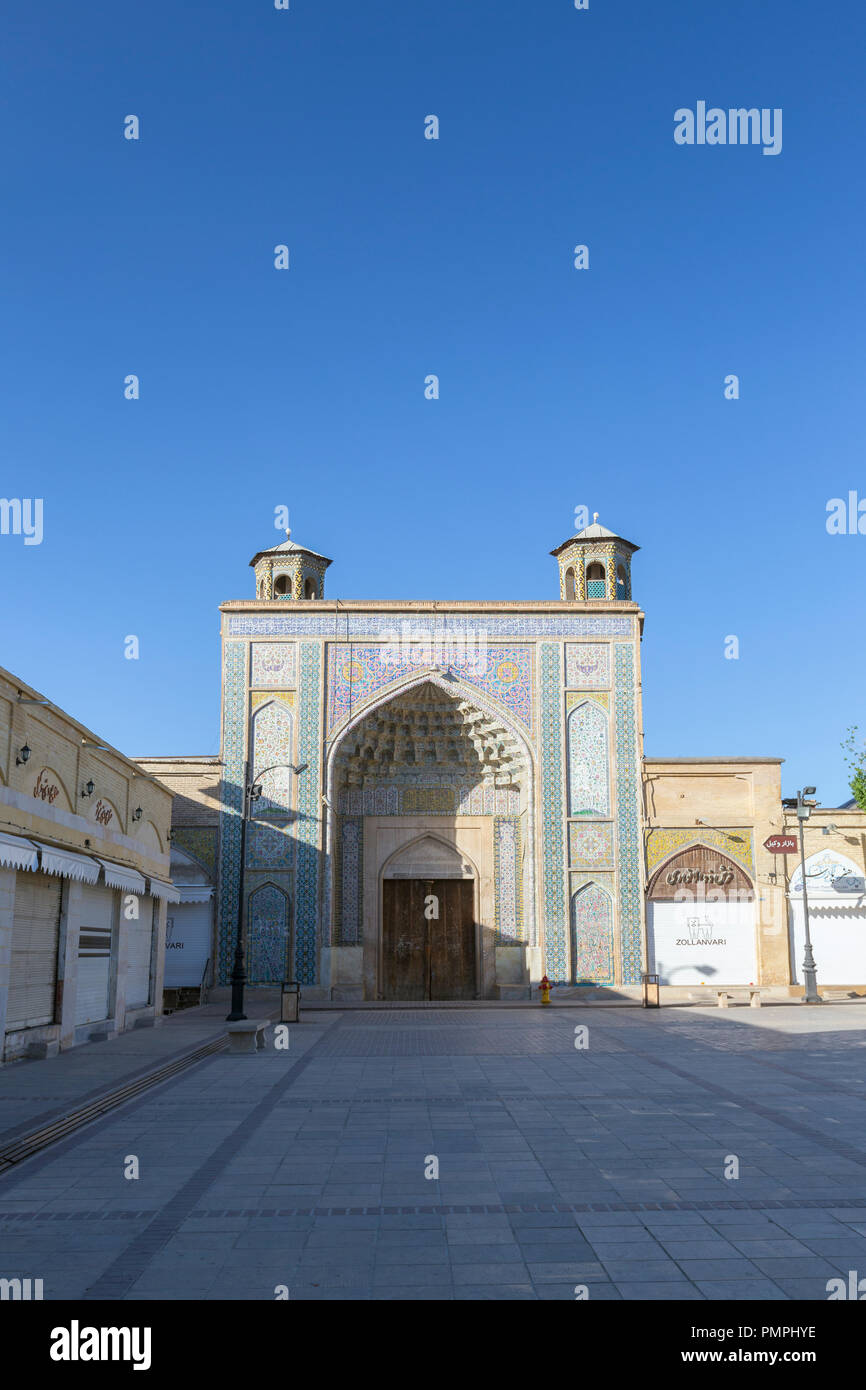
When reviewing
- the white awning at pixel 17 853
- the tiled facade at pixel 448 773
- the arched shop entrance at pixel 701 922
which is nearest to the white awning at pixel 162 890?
the tiled facade at pixel 448 773

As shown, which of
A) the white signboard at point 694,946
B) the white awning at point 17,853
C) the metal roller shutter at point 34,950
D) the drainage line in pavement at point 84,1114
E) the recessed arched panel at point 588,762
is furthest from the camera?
the recessed arched panel at point 588,762

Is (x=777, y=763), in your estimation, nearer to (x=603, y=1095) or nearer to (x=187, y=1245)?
(x=603, y=1095)

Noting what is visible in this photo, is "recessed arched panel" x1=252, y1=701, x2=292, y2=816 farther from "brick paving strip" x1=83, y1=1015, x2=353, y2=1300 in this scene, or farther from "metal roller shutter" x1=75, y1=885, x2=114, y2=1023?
"brick paving strip" x1=83, y1=1015, x2=353, y2=1300

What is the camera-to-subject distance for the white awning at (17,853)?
11.4m

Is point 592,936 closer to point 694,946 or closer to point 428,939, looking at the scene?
point 694,946

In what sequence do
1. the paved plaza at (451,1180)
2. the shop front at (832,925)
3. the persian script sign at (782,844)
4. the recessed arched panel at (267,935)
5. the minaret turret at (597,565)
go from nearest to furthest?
the paved plaza at (451,1180) < the recessed arched panel at (267,935) < the persian script sign at (782,844) < the shop front at (832,925) < the minaret turret at (597,565)

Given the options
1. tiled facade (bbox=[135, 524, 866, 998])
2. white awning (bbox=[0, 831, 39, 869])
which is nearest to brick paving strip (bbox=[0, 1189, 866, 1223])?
white awning (bbox=[0, 831, 39, 869])

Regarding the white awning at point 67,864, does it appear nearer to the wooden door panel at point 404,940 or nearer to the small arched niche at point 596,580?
the wooden door panel at point 404,940

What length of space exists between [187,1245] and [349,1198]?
120 centimetres

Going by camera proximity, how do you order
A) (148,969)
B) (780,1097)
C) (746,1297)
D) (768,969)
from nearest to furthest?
(746,1297) → (780,1097) → (148,969) → (768,969)

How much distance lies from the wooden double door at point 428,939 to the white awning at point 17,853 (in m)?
12.9

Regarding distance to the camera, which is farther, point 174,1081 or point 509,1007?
point 509,1007

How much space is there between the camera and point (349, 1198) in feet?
20.2

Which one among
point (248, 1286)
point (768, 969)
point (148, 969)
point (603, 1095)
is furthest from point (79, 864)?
point (768, 969)
